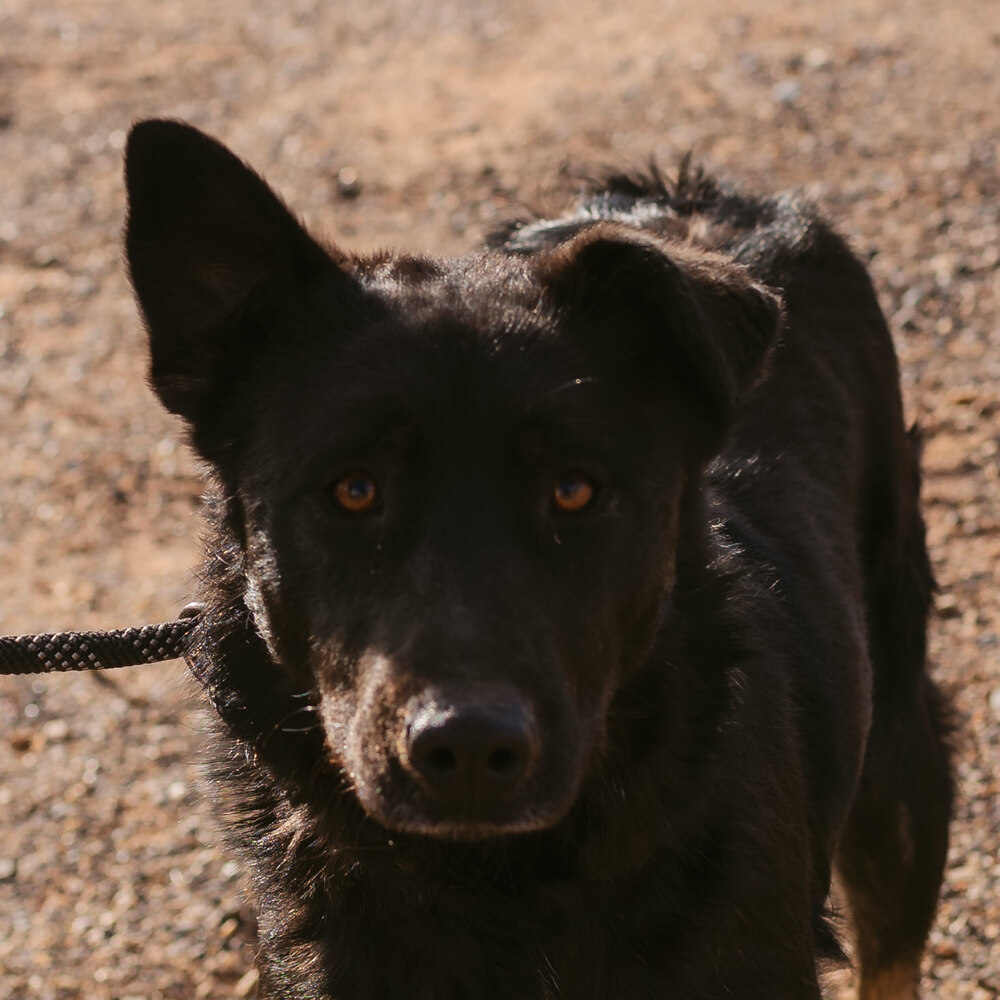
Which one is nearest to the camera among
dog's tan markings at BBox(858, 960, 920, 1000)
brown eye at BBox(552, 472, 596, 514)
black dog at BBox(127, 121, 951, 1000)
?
black dog at BBox(127, 121, 951, 1000)

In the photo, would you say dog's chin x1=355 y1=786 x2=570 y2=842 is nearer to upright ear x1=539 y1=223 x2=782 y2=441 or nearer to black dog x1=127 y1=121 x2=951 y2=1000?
black dog x1=127 y1=121 x2=951 y2=1000

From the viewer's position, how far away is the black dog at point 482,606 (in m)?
3.03

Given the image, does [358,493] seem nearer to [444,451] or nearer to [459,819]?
[444,451]

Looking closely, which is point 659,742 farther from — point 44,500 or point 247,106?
point 247,106

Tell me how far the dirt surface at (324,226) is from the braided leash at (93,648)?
16cm

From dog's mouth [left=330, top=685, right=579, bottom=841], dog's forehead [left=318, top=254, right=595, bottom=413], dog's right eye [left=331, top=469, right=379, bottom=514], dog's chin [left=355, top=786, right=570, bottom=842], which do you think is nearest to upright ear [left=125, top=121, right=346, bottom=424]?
dog's forehead [left=318, top=254, right=595, bottom=413]

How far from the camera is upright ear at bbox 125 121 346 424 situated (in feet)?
10.7

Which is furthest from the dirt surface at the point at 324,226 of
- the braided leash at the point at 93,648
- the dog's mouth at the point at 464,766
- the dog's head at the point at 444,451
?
the dog's mouth at the point at 464,766

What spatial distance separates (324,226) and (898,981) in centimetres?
709

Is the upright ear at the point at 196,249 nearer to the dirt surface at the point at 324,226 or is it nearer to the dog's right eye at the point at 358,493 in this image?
the dog's right eye at the point at 358,493

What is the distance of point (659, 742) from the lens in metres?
3.40

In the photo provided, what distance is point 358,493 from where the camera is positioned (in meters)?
3.18

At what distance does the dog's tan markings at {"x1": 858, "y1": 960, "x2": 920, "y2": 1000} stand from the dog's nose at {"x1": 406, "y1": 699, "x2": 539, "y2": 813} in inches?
102

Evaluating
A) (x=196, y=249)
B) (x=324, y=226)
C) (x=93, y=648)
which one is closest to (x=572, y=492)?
(x=196, y=249)
